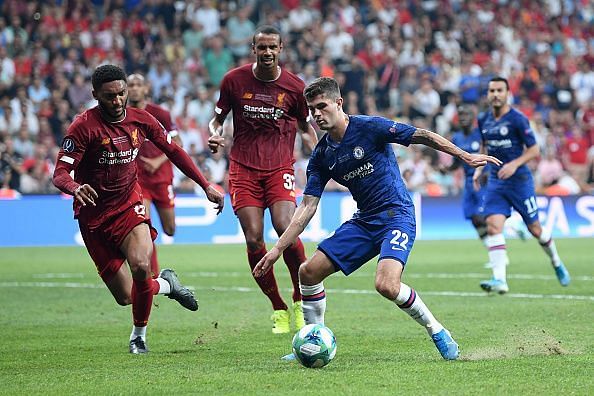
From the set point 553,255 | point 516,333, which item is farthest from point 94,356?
point 553,255

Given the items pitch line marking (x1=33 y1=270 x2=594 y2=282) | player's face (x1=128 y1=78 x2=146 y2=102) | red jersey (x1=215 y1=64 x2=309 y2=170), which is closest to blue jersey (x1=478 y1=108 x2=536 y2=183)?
pitch line marking (x1=33 y1=270 x2=594 y2=282)

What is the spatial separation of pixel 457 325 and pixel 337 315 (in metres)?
1.61

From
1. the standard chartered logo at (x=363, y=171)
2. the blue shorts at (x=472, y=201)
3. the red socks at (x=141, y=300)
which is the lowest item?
the blue shorts at (x=472, y=201)

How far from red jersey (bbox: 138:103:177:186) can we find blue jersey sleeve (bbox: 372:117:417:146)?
5.09 meters

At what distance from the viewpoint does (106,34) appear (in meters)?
25.3

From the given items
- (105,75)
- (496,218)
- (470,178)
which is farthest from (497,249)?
(105,75)

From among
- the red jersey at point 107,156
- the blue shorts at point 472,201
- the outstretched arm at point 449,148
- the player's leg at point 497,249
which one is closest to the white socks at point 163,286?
the red jersey at point 107,156

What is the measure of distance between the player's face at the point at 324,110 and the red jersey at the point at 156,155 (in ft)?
16.6

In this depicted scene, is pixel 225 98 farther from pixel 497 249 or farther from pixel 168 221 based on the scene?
pixel 497 249

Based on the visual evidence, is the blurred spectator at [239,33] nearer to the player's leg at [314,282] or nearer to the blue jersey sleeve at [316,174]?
the blue jersey sleeve at [316,174]

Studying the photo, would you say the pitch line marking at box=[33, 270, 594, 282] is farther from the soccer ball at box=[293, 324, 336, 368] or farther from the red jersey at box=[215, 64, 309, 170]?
the soccer ball at box=[293, 324, 336, 368]

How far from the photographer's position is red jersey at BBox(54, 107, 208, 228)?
8812 mm

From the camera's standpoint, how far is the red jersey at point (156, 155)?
43.9ft

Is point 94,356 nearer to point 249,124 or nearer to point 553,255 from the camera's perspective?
point 249,124
